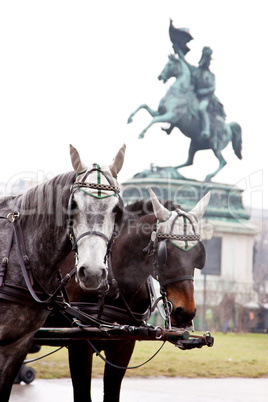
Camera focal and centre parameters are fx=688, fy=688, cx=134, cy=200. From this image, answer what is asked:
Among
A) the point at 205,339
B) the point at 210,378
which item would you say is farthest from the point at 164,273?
the point at 210,378

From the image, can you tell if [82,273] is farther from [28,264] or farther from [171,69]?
[171,69]

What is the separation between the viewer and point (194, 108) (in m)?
24.4

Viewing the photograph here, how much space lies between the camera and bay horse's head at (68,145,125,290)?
11.6 ft

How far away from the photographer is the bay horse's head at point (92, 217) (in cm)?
354

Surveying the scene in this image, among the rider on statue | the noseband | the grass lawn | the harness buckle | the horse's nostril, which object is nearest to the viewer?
the horse's nostril

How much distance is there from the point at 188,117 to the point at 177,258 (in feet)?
63.6

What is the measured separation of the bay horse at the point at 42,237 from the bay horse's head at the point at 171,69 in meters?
20.4

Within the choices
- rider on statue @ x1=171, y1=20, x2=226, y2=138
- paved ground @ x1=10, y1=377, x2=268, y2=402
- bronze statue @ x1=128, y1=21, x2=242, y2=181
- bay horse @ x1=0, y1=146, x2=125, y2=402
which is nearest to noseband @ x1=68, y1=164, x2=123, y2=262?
bay horse @ x1=0, y1=146, x2=125, y2=402

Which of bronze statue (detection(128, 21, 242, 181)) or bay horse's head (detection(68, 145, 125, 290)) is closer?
bay horse's head (detection(68, 145, 125, 290))

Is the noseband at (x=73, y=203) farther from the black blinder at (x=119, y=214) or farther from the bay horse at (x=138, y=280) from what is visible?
the bay horse at (x=138, y=280)

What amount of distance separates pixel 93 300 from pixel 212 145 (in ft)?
63.3

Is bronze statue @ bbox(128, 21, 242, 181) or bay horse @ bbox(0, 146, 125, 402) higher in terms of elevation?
bronze statue @ bbox(128, 21, 242, 181)

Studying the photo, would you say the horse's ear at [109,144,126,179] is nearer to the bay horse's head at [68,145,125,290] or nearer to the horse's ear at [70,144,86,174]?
the bay horse's head at [68,145,125,290]

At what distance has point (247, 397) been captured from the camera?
8.45 meters
